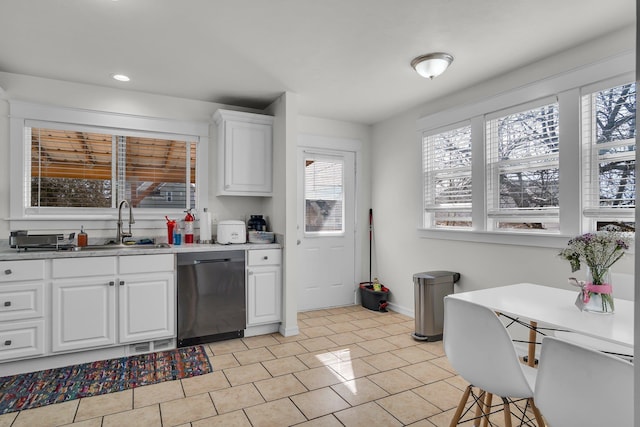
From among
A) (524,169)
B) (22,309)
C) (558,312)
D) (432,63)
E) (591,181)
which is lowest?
(22,309)

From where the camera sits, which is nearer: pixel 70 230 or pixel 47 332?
pixel 47 332

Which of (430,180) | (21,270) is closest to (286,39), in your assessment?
(430,180)

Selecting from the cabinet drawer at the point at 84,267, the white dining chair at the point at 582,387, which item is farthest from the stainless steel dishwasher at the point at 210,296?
the white dining chair at the point at 582,387

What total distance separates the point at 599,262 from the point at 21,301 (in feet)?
12.8

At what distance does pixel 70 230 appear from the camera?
3.49 m

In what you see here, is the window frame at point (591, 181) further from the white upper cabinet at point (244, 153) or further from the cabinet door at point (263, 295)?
the white upper cabinet at point (244, 153)

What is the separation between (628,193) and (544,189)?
60cm

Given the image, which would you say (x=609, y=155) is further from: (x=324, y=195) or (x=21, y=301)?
(x=21, y=301)

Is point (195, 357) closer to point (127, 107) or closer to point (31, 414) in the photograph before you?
point (31, 414)

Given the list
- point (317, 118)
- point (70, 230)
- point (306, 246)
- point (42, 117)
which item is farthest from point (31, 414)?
point (317, 118)

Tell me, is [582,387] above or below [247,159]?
below

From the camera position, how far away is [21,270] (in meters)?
2.83

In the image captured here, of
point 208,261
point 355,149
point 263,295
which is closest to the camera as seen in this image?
point 208,261

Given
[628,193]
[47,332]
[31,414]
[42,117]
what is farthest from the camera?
[42,117]
